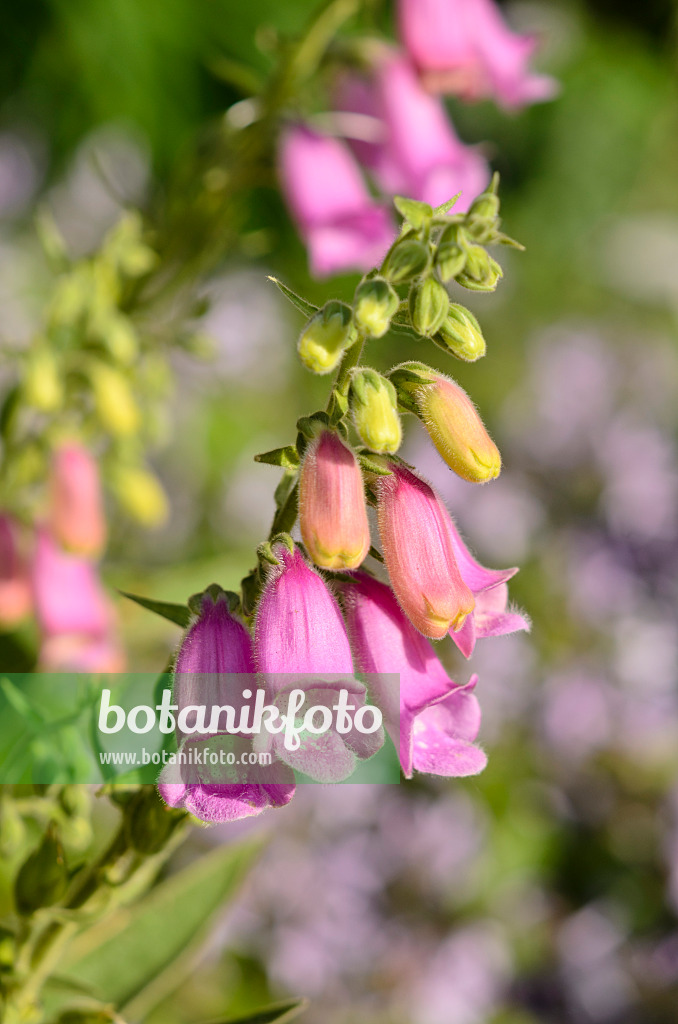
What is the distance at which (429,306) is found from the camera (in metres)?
0.50

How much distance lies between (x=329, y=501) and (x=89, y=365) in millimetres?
640

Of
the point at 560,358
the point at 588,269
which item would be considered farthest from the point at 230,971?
the point at 588,269

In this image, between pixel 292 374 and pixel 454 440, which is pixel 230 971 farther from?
pixel 292 374

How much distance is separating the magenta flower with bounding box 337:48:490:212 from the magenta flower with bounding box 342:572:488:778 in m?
0.74

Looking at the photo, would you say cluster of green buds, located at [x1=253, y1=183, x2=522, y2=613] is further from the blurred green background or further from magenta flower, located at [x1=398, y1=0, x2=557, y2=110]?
magenta flower, located at [x1=398, y1=0, x2=557, y2=110]

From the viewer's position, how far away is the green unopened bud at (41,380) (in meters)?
0.99

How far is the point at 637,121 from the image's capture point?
288 centimetres

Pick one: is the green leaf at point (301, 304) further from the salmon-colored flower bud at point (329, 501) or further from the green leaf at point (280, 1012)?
→ the green leaf at point (280, 1012)

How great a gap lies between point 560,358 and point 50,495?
1.39 m

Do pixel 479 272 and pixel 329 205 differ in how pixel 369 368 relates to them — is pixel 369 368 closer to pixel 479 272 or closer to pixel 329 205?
pixel 479 272

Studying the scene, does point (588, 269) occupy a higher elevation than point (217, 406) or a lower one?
higher

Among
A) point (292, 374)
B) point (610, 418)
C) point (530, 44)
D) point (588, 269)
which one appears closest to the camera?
point (530, 44)

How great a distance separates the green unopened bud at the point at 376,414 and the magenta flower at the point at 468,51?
2.83ft

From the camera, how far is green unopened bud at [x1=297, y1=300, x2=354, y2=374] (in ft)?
1.66
